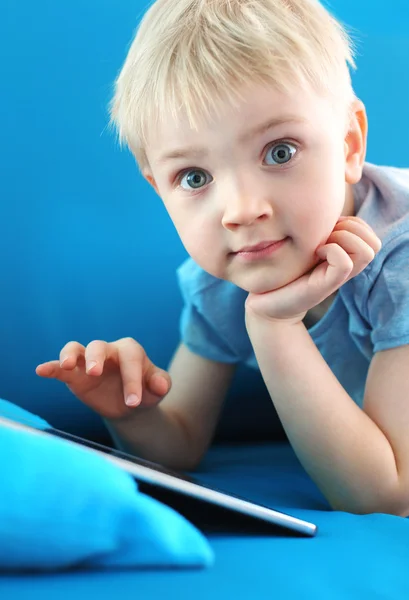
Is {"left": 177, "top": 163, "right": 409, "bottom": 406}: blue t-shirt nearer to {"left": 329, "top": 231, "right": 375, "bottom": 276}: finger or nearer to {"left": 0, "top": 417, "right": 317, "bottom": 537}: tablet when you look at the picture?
{"left": 329, "top": 231, "right": 375, "bottom": 276}: finger

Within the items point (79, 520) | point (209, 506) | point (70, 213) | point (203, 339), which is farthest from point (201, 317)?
point (79, 520)

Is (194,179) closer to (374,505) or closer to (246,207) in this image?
(246,207)

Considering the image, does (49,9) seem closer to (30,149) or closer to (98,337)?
(30,149)

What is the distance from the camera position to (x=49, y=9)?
1184 mm

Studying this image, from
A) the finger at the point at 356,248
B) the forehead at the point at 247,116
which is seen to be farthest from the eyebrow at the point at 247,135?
the finger at the point at 356,248

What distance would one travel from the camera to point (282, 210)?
750mm

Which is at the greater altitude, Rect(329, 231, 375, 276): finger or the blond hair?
the blond hair

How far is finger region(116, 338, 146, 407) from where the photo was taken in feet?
2.87

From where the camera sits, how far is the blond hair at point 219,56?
742mm

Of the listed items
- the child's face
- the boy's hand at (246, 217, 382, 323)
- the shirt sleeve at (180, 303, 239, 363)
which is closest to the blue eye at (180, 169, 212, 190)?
the child's face

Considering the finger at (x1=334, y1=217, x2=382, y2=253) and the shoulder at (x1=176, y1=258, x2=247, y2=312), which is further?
the shoulder at (x1=176, y1=258, x2=247, y2=312)

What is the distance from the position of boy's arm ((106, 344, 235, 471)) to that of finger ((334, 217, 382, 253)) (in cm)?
34

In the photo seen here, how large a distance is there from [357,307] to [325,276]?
0.17 metres

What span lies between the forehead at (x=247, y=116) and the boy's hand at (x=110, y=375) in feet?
0.83
